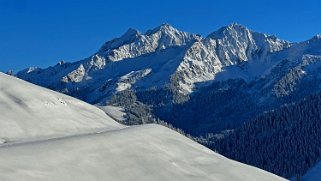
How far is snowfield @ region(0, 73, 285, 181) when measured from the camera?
87.6 ft

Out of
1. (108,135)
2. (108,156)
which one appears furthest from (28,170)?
(108,135)

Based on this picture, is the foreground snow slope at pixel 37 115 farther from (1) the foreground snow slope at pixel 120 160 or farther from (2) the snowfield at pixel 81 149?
(1) the foreground snow slope at pixel 120 160

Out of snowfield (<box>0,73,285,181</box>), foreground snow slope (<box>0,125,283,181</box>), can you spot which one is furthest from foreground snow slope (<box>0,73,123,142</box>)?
foreground snow slope (<box>0,125,283,181</box>)

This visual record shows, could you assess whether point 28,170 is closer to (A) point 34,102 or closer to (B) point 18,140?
(B) point 18,140

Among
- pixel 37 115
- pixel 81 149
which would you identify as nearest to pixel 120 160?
pixel 81 149

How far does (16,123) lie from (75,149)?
14767 mm

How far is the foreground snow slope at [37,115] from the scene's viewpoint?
4244 centimetres

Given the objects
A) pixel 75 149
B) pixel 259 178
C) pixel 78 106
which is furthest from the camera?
pixel 78 106

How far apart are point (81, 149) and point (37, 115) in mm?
17001

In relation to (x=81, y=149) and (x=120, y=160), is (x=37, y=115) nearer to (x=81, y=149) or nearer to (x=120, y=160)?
(x=81, y=149)

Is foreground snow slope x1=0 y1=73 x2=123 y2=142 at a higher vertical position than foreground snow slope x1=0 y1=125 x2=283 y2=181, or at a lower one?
higher

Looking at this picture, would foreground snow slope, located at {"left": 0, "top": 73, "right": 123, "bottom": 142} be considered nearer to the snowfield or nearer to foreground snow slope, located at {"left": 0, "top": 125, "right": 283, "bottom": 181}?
the snowfield

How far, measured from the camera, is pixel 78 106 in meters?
55.4

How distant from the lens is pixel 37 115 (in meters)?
46.0
